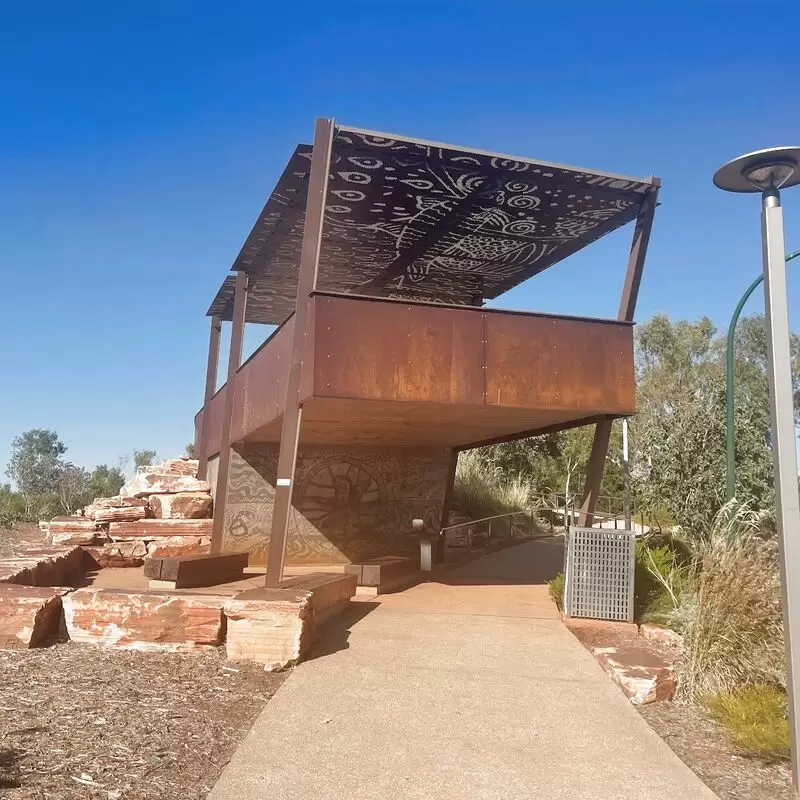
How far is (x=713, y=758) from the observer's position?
5035mm

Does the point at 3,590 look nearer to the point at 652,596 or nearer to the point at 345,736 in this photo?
the point at 345,736

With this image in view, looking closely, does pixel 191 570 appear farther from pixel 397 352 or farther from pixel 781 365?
pixel 781 365

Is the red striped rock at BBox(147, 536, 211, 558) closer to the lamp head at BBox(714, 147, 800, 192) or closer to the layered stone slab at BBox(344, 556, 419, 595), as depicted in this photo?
the layered stone slab at BBox(344, 556, 419, 595)

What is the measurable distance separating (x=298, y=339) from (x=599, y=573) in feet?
14.4

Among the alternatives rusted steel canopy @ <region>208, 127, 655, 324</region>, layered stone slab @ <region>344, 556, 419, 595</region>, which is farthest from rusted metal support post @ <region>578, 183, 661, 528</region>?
layered stone slab @ <region>344, 556, 419, 595</region>

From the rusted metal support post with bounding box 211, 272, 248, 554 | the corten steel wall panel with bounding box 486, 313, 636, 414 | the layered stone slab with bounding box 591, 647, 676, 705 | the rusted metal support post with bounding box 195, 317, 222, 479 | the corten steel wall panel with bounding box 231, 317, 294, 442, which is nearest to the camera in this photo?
the layered stone slab with bounding box 591, 647, 676, 705

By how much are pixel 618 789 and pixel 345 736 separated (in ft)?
5.71

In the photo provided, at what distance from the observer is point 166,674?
585 cm

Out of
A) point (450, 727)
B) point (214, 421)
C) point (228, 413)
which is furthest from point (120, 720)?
point (214, 421)

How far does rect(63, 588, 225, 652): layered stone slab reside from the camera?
6.52 meters

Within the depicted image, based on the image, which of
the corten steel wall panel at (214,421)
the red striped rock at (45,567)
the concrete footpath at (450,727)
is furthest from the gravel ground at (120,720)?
the corten steel wall panel at (214,421)

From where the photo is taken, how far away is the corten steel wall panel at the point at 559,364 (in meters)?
8.48

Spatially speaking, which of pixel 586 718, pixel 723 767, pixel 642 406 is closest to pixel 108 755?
pixel 586 718

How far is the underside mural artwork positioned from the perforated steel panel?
6007mm
